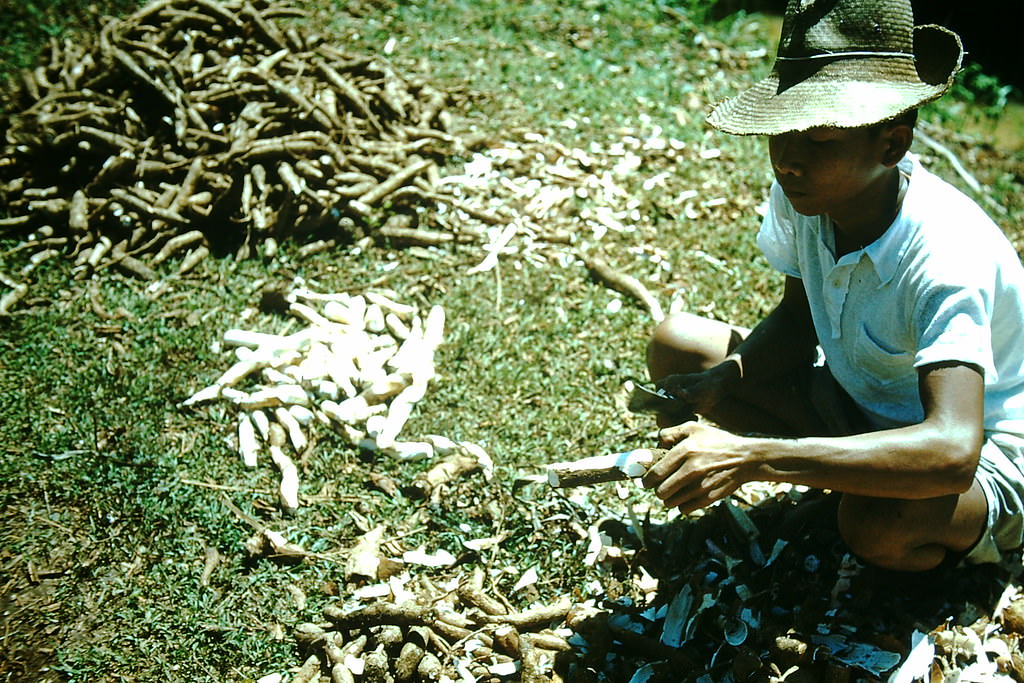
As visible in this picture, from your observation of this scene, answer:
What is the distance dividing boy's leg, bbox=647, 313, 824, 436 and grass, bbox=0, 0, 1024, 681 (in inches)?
19.9

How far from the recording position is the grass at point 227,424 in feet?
9.15

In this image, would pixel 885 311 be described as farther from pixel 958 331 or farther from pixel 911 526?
pixel 911 526

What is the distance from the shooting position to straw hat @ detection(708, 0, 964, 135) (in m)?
2.16

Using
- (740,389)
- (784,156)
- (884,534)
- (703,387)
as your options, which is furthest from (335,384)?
(884,534)

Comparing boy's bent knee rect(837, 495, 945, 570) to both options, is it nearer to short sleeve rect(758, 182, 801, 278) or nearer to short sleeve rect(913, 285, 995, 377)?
short sleeve rect(913, 285, 995, 377)

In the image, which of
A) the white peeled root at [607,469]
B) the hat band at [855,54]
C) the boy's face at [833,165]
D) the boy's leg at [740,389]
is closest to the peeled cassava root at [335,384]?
the boy's leg at [740,389]

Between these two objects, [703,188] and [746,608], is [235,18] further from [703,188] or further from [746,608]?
[746,608]

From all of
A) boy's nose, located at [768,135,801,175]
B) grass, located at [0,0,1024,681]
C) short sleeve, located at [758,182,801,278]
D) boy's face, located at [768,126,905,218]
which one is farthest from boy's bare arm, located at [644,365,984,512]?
grass, located at [0,0,1024,681]

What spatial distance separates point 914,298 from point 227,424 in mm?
2570

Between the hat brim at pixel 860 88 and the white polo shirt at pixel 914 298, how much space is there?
0.34 m

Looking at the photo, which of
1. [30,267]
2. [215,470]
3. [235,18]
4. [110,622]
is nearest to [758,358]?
[215,470]

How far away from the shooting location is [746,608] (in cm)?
273

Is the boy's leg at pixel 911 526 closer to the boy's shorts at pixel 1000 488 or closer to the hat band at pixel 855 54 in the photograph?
the boy's shorts at pixel 1000 488

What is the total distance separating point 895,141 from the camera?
7.36ft
